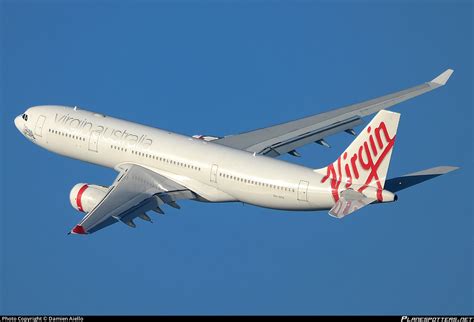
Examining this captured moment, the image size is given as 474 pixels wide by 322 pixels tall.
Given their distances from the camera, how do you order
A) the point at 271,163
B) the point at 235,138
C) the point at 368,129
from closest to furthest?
the point at 368,129 < the point at 271,163 < the point at 235,138

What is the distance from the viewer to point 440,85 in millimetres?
117000

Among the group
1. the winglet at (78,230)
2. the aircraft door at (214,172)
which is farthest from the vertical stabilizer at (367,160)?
the winglet at (78,230)

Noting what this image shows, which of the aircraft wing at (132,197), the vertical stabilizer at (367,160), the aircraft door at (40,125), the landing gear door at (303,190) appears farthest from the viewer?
the aircraft door at (40,125)

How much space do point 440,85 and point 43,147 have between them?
37.9m

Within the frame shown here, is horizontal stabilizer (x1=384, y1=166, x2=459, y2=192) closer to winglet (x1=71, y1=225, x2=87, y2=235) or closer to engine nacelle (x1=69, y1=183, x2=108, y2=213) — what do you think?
engine nacelle (x1=69, y1=183, x2=108, y2=213)

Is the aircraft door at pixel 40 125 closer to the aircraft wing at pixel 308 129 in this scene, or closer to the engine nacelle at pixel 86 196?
the engine nacelle at pixel 86 196

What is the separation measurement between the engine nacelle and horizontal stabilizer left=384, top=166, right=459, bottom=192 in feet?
78.9

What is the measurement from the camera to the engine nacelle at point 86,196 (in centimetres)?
10344

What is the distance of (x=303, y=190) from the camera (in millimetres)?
98312

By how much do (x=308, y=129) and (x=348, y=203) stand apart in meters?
18.2

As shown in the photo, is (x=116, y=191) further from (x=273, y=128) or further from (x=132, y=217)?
(x=273, y=128)

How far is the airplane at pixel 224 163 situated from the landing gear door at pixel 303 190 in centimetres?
8

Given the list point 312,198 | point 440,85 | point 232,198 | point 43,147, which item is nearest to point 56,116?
point 43,147

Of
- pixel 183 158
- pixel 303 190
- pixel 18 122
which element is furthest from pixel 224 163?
pixel 18 122
